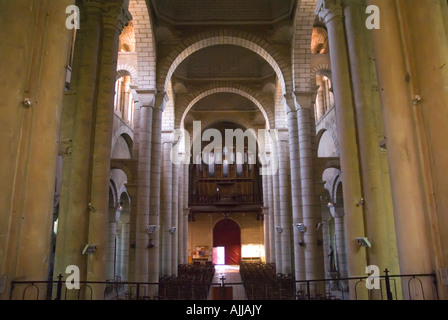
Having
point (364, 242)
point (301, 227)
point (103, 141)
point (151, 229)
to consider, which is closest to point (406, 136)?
point (364, 242)

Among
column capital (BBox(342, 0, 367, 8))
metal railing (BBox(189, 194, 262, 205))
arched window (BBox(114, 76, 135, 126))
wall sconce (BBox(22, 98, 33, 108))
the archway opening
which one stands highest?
arched window (BBox(114, 76, 135, 126))

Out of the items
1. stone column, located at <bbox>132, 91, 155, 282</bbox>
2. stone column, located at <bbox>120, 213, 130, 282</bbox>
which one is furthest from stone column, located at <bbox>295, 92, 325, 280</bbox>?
stone column, located at <bbox>120, 213, 130, 282</bbox>

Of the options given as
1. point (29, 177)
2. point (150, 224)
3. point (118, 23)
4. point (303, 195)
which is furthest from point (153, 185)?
point (29, 177)

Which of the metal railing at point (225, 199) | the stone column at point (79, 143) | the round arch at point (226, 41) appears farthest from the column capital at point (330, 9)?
the metal railing at point (225, 199)

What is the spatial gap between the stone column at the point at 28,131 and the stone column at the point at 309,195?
38.2ft

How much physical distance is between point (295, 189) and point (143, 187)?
6.91 metres

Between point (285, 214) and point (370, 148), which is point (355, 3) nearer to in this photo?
point (370, 148)

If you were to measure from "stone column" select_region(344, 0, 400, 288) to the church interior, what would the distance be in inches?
1.3

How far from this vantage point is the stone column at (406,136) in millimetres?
5156

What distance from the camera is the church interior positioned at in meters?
5.07

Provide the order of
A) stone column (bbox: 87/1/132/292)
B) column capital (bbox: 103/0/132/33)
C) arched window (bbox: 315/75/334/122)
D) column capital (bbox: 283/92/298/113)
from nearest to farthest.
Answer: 1. stone column (bbox: 87/1/132/292)
2. column capital (bbox: 103/0/132/33)
3. column capital (bbox: 283/92/298/113)
4. arched window (bbox: 315/75/334/122)

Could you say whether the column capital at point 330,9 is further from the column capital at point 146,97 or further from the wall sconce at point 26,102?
the column capital at point 146,97

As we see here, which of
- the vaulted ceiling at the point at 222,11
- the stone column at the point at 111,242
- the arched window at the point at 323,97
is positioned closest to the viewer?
the vaulted ceiling at the point at 222,11

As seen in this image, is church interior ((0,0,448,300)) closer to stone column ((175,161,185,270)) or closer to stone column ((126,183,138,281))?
stone column ((126,183,138,281))
